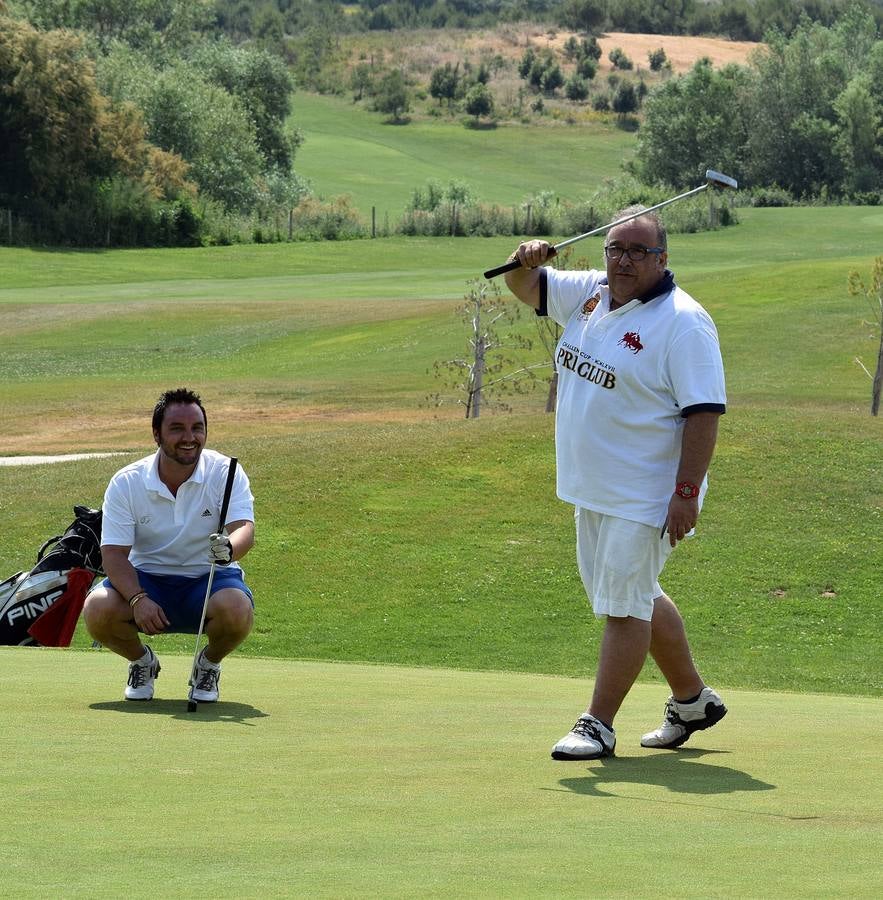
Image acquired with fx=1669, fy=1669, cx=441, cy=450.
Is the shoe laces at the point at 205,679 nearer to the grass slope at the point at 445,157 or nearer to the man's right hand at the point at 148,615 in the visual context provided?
the man's right hand at the point at 148,615

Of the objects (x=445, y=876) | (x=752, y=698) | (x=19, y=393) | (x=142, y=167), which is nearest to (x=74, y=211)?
(x=142, y=167)

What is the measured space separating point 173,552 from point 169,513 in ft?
0.68

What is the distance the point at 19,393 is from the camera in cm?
3644

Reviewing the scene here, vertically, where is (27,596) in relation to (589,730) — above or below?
below

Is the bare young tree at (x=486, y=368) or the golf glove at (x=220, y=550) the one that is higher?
the golf glove at (x=220, y=550)

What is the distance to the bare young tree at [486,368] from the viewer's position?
3006 centimetres

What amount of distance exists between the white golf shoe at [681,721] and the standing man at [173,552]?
87.6 inches

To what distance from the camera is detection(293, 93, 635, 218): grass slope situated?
438 ft

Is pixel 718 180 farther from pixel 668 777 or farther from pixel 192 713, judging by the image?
pixel 192 713

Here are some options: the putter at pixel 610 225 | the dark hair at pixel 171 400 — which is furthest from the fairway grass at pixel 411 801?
the putter at pixel 610 225

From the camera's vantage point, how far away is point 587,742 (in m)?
6.19

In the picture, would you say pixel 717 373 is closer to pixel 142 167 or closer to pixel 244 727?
pixel 244 727

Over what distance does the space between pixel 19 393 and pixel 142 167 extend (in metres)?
44.0

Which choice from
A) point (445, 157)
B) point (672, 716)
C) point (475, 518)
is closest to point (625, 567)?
point (672, 716)
